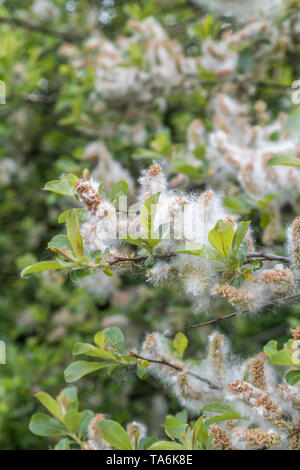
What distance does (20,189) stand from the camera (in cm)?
268

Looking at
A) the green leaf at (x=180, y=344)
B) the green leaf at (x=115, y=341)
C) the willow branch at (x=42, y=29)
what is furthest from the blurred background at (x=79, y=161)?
the green leaf at (x=115, y=341)

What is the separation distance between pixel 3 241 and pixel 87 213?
2.18m

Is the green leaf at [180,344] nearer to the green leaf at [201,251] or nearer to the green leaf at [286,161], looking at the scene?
the green leaf at [201,251]

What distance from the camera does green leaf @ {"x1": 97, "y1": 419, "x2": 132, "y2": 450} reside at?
79 centimetres

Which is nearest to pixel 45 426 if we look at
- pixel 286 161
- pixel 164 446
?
pixel 164 446

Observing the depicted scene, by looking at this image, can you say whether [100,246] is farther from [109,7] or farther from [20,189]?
[109,7]

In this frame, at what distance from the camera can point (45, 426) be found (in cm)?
97

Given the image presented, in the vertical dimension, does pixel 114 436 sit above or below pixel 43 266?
below

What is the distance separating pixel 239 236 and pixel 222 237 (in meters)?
0.03

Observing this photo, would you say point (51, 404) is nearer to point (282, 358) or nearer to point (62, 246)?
point (62, 246)

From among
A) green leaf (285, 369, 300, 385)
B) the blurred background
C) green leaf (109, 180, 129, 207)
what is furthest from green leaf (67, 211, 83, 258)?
the blurred background

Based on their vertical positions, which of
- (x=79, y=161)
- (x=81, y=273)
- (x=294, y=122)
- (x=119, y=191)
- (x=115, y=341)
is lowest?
(x=115, y=341)

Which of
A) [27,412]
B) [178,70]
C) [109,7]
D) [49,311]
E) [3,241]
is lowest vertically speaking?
[27,412]
